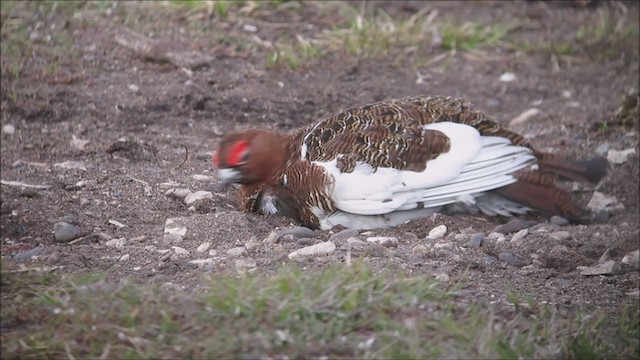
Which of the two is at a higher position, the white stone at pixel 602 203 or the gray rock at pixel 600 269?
the gray rock at pixel 600 269

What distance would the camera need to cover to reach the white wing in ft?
17.6

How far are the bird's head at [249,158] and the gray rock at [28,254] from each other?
106cm

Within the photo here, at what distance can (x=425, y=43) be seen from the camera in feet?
27.4

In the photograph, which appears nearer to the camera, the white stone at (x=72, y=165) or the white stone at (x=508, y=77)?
the white stone at (x=72, y=165)

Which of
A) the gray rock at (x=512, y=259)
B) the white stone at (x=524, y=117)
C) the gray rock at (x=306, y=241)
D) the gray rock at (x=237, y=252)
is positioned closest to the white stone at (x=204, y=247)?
the gray rock at (x=237, y=252)

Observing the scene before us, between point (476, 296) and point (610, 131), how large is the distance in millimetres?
3117

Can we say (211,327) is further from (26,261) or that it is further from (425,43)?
(425,43)

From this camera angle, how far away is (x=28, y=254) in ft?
15.2

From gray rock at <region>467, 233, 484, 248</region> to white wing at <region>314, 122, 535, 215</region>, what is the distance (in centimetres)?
37

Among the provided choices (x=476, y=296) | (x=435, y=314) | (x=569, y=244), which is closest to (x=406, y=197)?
(x=569, y=244)

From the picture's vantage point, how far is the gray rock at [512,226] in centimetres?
554

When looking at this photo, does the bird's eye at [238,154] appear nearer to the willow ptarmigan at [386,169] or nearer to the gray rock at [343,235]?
the willow ptarmigan at [386,169]

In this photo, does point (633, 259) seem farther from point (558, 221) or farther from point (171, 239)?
point (171, 239)

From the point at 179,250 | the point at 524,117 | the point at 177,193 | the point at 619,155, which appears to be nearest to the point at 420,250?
the point at 179,250
